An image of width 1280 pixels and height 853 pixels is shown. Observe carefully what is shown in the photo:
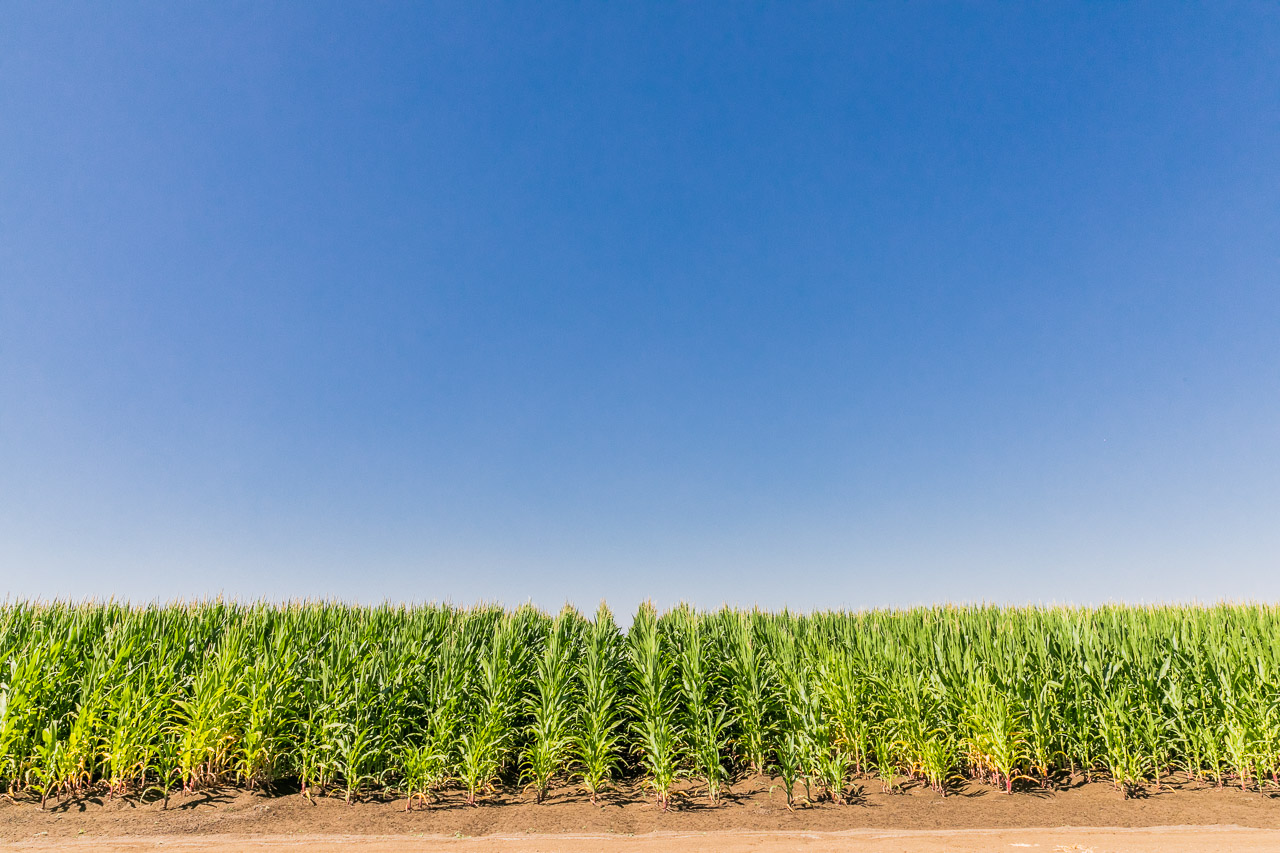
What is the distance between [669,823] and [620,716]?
7.21 feet

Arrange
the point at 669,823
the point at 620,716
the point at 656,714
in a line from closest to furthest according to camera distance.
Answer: the point at 669,823
the point at 656,714
the point at 620,716

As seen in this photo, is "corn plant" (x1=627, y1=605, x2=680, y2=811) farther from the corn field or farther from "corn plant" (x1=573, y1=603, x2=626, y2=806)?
"corn plant" (x1=573, y1=603, x2=626, y2=806)

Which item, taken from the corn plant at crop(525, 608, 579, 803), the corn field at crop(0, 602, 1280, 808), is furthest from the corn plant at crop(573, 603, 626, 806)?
the corn plant at crop(525, 608, 579, 803)

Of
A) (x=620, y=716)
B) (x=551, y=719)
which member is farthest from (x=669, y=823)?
(x=620, y=716)

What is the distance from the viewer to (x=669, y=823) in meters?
7.14

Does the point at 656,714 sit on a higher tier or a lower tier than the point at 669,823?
higher

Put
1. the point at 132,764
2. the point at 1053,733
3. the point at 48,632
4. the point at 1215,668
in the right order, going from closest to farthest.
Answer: the point at 132,764 → the point at 1053,733 → the point at 1215,668 → the point at 48,632

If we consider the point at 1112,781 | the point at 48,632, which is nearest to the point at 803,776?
the point at 1112,781

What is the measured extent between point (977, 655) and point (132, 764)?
10.6 meters

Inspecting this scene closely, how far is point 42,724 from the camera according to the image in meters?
7.88

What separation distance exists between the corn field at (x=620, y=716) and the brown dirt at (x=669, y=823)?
28 centimetres

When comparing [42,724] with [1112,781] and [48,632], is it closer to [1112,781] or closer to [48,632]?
[48,632]

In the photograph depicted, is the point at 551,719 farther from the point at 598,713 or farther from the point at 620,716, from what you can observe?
the point at 620,716

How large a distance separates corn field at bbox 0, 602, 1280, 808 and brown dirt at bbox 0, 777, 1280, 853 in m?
0.28
